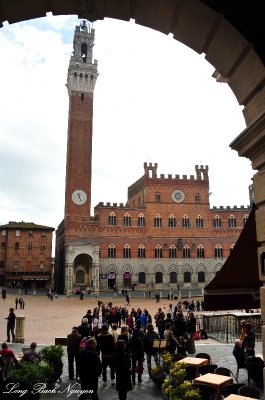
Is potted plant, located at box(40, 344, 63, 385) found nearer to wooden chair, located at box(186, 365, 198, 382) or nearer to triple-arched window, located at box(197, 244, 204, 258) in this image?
wooden chair, located at box(186, 365, 198, 382)

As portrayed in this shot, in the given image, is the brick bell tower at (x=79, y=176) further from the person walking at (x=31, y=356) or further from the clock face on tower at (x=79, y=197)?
the person walking at (x=31, y=356)

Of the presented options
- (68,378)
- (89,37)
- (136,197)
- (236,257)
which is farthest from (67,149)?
(236,257)

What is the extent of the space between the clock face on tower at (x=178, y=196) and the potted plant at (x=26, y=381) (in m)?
54.3

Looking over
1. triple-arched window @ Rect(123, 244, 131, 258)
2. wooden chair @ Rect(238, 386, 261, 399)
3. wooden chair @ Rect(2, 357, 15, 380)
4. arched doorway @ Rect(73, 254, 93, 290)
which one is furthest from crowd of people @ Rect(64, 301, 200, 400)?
triple-arched window @ Rect(123, 244, 131, 258)

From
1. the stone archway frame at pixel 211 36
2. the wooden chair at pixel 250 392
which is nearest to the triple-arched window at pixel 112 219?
the wooden chair at pixel 250 392

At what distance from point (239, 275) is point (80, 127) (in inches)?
2220

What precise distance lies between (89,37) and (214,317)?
5834 centimetres

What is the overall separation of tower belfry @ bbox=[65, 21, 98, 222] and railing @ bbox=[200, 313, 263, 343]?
37.5m

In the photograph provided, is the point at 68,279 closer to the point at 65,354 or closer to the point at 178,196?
the point at 178,196

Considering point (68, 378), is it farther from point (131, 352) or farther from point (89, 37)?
point (89, 37)

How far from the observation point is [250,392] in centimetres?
624

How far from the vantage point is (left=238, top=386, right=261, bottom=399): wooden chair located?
20.2 feet

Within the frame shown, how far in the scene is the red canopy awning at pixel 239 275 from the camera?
16.6 ft

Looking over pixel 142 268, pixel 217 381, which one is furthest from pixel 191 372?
pixel 142 268
